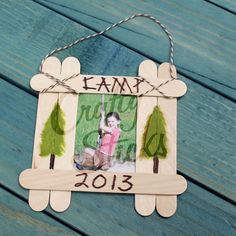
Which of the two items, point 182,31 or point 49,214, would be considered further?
point 182,31

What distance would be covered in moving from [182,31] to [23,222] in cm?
49

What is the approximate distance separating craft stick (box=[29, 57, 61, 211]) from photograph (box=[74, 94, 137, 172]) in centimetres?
6

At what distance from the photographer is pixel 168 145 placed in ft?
2.37

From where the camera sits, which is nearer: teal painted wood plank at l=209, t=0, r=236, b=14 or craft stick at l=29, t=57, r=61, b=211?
craft stick at l=29, t=57, r=61, b=211

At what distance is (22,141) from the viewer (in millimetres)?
731

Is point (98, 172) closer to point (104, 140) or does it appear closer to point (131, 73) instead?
point (104, 140)

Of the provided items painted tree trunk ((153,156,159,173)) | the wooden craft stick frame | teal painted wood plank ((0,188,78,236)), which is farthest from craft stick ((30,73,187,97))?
teal painted wood plank ((0,188,78,236))

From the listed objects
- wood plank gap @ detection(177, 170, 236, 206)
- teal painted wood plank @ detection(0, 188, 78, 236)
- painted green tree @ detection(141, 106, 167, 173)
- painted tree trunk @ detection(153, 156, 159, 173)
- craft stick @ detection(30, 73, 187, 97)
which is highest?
craft stick @ detection(30, 73, 187, 97)

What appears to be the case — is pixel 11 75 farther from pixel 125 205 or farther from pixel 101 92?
pixel 125 205

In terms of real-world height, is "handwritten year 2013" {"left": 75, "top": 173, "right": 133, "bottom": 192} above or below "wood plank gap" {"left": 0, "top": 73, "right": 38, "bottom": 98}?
below

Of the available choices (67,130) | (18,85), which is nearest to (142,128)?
(67,130)

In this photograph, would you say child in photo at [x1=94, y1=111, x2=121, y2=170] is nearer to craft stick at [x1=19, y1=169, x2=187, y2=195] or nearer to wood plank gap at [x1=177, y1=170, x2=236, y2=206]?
craft stick at [x1=19, y1=169, x2=187, y2=195]

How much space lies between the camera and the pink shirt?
719mm

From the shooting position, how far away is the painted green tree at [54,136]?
72cm
